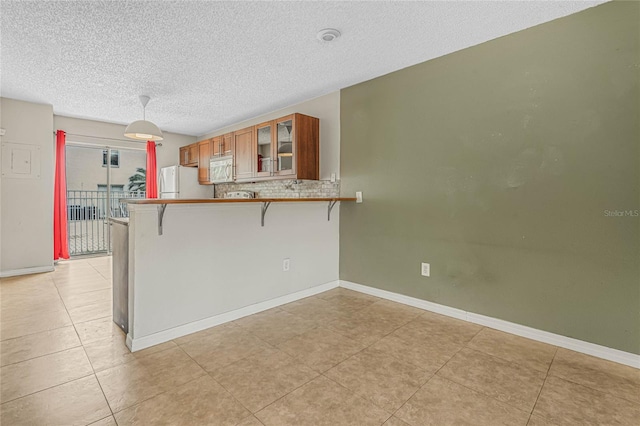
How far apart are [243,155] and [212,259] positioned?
2.42m

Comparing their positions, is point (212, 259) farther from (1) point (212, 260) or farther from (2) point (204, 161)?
(2) point (204, 161)

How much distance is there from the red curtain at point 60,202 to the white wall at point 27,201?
38cm

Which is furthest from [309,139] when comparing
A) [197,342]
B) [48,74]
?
[48,74]

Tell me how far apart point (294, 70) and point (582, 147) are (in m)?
2.46

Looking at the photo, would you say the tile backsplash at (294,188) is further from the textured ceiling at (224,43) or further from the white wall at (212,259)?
the textured ceiling at (224,43)

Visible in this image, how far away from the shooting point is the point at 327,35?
235cm

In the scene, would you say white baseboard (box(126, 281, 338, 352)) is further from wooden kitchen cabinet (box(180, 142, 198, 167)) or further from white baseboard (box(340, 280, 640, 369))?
wooden kitchen cabinet (box(180, 142, 198, 167))

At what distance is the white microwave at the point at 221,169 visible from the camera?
4770 millimetres

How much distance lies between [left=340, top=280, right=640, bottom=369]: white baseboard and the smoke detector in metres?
2.41

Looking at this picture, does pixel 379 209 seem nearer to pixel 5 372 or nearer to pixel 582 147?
pixel 582 147

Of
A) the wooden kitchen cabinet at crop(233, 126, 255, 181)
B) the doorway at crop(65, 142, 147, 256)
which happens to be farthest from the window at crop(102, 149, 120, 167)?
the wooden kitchen cabinet at crop(233, 126, 255, 181)

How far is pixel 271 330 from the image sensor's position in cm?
236

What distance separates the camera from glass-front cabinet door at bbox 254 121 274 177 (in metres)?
3.98

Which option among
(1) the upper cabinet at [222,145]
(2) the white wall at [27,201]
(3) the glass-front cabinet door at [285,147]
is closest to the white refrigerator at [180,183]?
(1) the upper cabinet at [222,145]
